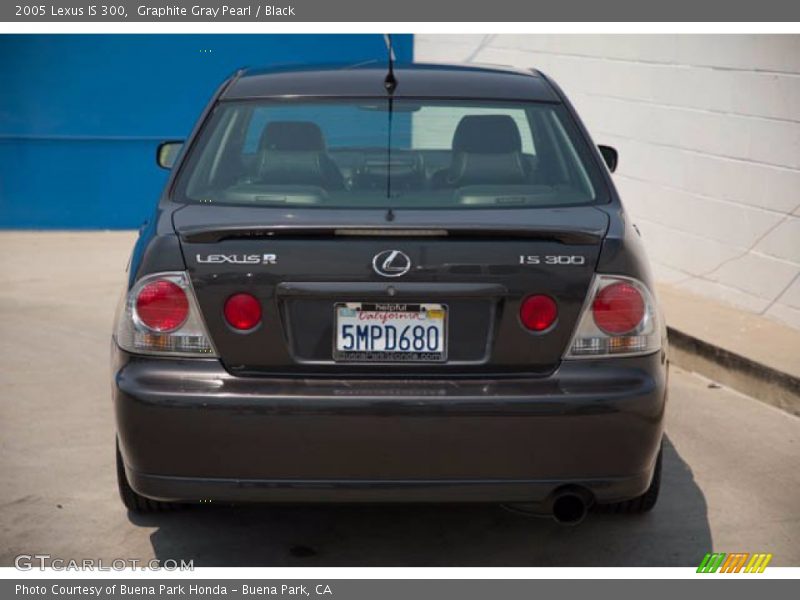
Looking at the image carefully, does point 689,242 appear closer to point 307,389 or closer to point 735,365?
point 735,365

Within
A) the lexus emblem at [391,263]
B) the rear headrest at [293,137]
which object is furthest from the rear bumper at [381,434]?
the rear headrest at [293,137]

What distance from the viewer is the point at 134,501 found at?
4852 millimetres

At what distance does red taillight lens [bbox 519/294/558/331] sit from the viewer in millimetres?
4055

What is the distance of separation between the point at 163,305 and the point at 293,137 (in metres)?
1.16

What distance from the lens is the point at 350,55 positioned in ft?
42.0

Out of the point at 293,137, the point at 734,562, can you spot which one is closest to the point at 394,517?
the point at 734,562

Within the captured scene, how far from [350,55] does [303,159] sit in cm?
814

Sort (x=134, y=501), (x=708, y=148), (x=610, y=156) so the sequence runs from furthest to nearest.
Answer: (x=708, y=148) < (x=610, y=156) < (x=134, y=501)

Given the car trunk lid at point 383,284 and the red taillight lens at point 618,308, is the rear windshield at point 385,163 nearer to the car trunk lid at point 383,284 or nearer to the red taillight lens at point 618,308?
the car trunk lid at point 383,284

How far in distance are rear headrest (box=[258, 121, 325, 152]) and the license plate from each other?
1145 millimetres

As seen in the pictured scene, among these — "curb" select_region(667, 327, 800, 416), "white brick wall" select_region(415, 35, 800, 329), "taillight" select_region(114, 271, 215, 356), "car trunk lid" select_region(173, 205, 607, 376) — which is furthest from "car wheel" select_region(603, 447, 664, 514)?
"white brick wall" select_region(415, 35, 800, 329)

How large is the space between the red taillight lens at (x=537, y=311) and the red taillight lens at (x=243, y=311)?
798 mm

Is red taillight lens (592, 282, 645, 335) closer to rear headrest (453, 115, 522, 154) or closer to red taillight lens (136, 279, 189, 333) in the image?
rear headrest (453, 115, 522, 154)

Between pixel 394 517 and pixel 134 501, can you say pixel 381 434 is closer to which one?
pixel 394 517
